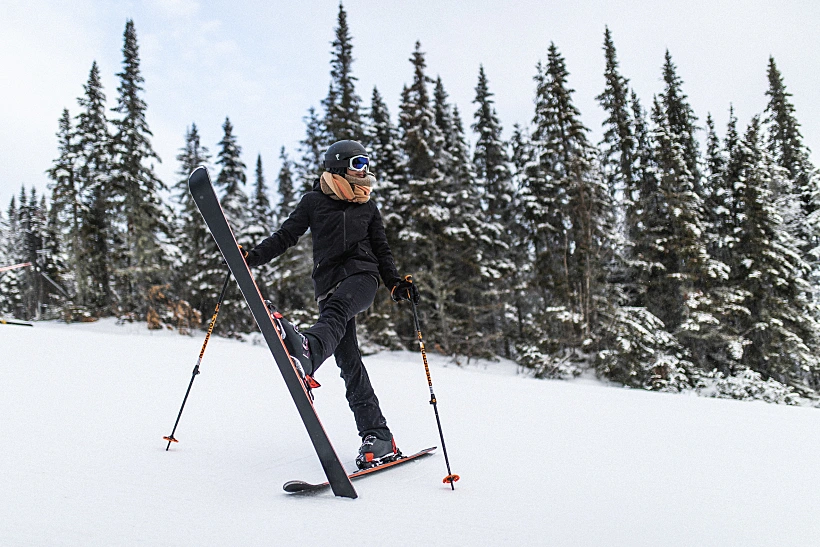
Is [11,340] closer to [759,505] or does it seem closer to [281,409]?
[281,409]

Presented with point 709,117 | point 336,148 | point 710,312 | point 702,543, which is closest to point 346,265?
point 336,148

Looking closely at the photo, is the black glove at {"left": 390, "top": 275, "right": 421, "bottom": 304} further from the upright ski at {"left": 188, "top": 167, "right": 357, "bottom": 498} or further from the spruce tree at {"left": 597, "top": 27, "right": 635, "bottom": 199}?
the spruce tree at {"left": 597, "top": 27, "right": 635, "bottom": 199}

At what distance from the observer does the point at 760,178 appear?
62.2 ft

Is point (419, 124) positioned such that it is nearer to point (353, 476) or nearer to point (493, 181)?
point (493, 181)

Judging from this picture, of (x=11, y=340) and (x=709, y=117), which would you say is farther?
(x=709, y=117)

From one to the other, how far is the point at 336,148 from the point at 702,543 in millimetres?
2709

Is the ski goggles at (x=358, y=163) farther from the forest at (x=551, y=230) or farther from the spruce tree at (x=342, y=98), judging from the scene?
the spruce tree at (x=342, y=98)

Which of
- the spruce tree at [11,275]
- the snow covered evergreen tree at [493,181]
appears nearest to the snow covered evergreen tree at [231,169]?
the snow covered evergreen tree at [493,181]

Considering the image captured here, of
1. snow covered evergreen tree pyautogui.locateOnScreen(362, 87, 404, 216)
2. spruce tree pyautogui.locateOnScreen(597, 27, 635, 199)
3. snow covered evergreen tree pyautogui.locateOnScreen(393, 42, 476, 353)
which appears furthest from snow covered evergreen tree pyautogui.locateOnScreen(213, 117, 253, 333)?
spruce tree pyautogui.locateOnScreen(597, 27, 635, 199)

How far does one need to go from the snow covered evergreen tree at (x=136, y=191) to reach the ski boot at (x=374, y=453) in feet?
73.3

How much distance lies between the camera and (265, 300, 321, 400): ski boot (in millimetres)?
2219

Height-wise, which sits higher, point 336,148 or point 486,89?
point 486,89

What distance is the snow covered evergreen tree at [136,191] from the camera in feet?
73.9

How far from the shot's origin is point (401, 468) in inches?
112
